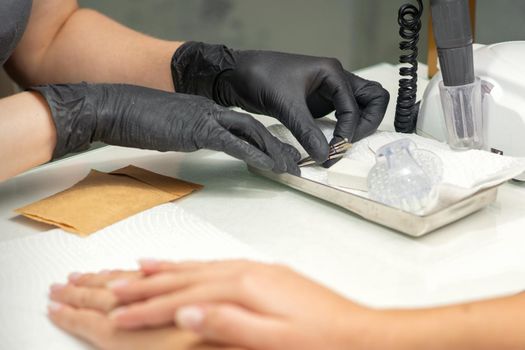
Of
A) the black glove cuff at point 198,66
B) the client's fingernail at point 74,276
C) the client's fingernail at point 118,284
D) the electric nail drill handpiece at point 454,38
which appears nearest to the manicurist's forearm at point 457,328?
the client's fingernail at point 118,284

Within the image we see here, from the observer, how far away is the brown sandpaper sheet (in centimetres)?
100

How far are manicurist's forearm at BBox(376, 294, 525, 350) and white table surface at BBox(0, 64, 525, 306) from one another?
0.31 ft

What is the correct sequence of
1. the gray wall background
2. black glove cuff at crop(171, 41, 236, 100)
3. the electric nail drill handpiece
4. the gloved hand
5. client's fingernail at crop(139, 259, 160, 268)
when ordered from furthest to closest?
1. the gray wall background
2. black glove cuff at crop(171, 41, 236, 100)
3. the gloved hand
4. the electric nail drill handpiece
5. client's fingernail at crop(139, 259, 160, 268)

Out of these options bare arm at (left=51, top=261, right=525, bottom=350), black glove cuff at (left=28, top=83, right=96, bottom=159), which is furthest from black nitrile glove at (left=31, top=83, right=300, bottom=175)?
bare arm at (left=51, top=261, right=525, bottom=350)

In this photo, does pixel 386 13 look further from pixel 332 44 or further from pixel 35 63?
pixel 35 63

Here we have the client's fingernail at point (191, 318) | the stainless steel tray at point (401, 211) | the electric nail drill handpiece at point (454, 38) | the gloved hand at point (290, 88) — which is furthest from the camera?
the gloved hand at point (290, 88)

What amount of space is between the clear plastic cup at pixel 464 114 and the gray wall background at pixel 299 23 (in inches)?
36.2

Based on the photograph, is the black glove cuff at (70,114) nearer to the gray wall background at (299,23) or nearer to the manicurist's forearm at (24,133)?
the manicurist's forearm at (24,133)

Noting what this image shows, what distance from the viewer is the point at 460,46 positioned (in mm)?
1067

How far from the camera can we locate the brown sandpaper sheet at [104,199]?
100cm

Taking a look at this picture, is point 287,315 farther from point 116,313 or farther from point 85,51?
point 85,51

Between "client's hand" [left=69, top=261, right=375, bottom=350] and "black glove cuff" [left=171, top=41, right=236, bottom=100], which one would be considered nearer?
"client's hand" [left=69, top=261, right=375, bottom=350]

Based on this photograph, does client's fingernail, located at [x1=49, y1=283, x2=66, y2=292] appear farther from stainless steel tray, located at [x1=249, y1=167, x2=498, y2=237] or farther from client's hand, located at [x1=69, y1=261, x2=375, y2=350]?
stainless steel tray, located at [x1=249, y1=167, x2=498, y2=237]

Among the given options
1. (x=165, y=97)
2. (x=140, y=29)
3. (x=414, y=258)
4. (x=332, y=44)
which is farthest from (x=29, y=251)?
(x=332, y=44)
